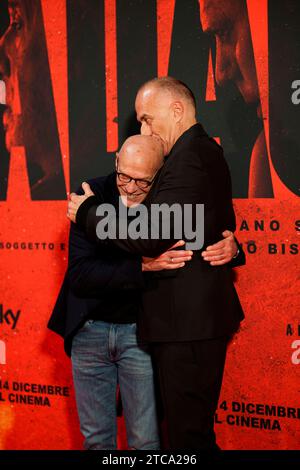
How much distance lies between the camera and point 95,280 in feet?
6.24

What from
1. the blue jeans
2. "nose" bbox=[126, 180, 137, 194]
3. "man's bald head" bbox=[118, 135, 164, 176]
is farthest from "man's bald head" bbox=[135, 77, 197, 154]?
the blue jeans

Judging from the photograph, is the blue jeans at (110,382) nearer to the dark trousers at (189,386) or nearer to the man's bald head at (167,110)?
the dark trousers at (189,386)

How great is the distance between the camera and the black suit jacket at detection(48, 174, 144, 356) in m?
1.89

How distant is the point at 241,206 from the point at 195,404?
983mm

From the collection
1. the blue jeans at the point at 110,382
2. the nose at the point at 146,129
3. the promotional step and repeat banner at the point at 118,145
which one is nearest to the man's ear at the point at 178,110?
the nose at the point at 146,129

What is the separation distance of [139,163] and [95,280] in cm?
46

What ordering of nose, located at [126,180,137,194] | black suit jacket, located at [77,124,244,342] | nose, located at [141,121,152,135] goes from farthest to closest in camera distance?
1. nose, located at [141,121,152,135]
2. nose, located at [126,180,137,194]
3. black suit jacket, located at [77,124,244,342]

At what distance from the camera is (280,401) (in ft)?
7.95

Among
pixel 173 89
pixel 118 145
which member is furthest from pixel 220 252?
pixel 118 145

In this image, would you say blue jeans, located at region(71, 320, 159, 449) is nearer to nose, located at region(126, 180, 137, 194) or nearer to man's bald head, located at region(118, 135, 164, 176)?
nose, located at region(126, 180, 137, 194)

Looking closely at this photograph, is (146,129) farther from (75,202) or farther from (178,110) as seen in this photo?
(75,202)

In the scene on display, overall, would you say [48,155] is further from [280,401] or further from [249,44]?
[280,401]

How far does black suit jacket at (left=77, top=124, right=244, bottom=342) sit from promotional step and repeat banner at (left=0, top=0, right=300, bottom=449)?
22.2 inches
